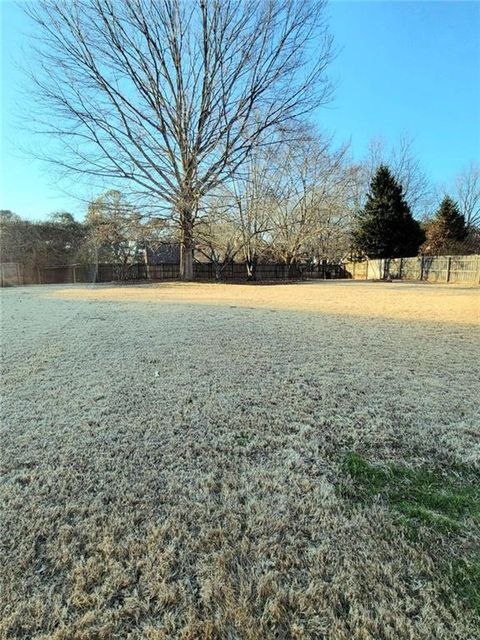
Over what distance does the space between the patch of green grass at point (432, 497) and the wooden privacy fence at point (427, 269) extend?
1796cm

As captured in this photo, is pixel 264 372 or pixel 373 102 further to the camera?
pixel 373 102

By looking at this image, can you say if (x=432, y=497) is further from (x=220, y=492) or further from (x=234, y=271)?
(x=234, y=271)

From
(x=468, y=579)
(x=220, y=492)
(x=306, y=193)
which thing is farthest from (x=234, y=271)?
(x=468, y=579)

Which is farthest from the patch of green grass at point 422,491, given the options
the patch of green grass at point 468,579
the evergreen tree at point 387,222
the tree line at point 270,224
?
the evergreen tree at point 387,222

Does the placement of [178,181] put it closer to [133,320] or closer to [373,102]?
[373,102]

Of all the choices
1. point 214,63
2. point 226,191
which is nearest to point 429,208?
point 226,191

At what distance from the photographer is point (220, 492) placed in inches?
57.3

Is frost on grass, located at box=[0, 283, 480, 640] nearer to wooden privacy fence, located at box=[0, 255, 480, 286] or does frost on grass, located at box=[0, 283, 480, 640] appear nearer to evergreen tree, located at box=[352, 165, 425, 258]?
wooden privacy fence, located at box=[0, 255, 480, 286]

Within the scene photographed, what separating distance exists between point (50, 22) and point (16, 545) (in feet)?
53.7

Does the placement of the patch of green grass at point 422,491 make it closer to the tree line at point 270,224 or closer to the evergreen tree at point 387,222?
the tree line at point 270,224

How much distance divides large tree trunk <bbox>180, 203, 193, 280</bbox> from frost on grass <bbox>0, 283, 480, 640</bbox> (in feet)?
40.3

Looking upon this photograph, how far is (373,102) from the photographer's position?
418 inches

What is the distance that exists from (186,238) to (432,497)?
Result: 15.4 meters

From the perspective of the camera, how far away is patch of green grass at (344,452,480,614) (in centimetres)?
105
